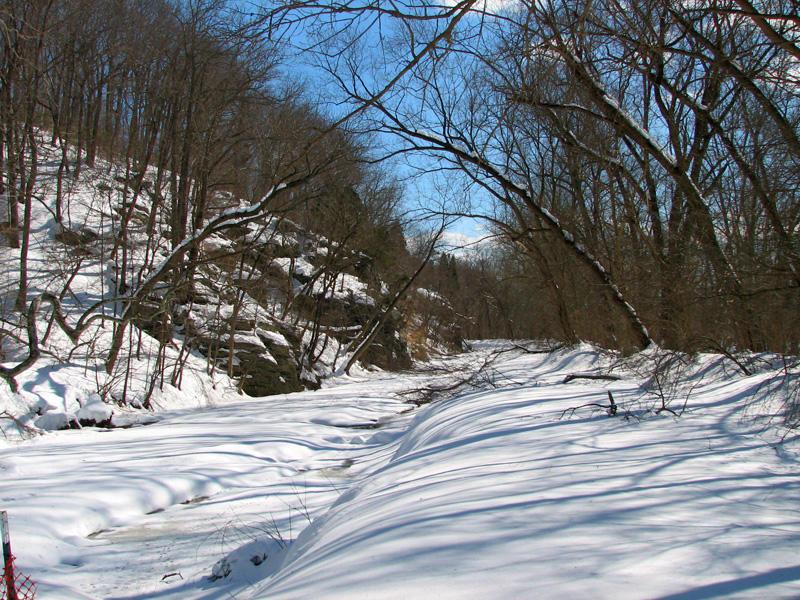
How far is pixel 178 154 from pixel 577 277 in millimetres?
14073

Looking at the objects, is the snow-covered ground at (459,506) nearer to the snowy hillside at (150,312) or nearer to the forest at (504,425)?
the forest at (504,425)

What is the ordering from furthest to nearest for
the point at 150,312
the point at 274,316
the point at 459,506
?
the point at 274,316 → the point at 150,312 → the point at 459,506

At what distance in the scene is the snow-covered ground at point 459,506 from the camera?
2018 millimetres

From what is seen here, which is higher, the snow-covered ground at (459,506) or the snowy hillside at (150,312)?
the snowy hillside at (150,312)

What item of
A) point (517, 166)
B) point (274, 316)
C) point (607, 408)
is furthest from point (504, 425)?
point (274, 316)

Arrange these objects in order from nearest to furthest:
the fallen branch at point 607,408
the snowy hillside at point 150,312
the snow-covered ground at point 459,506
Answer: the snow-covered ground at point 459,506 < the fallen branch at point 607,408 < the snowy hillside at point 150,312

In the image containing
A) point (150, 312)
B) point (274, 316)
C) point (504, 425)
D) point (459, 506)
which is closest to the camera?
point (459, 506)

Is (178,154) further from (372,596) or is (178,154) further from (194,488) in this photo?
(372,596)

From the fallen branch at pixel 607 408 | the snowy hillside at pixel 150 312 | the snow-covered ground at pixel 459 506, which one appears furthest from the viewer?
Result: the snowy hillside at pixel 150 312

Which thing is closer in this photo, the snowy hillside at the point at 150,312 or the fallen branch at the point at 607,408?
the fallen branch at the point at 607,408

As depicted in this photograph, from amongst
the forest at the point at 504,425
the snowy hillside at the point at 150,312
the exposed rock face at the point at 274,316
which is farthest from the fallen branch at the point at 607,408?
the exposed rock face at the point at 274,316

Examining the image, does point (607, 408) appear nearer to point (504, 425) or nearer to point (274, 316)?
point (504, 425)

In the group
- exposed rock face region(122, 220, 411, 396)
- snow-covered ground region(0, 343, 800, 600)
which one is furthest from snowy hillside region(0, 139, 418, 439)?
snow-covered ground region(0, 343, 800, 600)

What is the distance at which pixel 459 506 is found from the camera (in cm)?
285
